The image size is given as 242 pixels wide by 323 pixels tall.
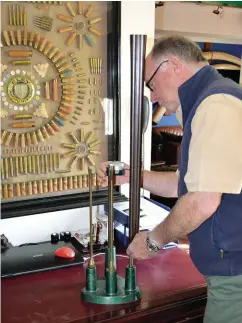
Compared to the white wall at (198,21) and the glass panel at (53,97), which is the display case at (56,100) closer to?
the glass panel at (53,97)

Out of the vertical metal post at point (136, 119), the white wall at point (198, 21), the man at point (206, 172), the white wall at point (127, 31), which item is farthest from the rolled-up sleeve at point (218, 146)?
the white wall at point (198, 21)

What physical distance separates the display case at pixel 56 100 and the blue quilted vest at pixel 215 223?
0.55 metres

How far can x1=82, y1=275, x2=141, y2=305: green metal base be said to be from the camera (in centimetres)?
105

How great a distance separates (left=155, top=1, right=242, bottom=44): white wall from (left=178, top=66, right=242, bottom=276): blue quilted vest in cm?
171

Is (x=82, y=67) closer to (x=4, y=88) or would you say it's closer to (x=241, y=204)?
(x=4, y=88)

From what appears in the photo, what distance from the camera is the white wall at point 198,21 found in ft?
8.68

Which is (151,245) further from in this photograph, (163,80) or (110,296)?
(163,80)

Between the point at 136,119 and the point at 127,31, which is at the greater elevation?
the point at 127,31

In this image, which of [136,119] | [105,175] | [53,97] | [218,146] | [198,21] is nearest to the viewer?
[218,146]

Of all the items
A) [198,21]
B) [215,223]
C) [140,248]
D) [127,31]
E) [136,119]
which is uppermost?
[198,21]

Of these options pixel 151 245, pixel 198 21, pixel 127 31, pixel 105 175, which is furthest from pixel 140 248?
pixel 198 21

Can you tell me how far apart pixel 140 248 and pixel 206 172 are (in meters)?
0.32

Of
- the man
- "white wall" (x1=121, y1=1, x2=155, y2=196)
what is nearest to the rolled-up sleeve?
the man

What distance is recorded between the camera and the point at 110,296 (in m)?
1.05
